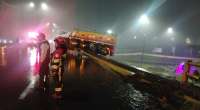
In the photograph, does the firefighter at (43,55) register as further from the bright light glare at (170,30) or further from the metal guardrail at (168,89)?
the bright light glare at (170,30)

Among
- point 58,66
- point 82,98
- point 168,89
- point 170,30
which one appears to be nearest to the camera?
point 82,98

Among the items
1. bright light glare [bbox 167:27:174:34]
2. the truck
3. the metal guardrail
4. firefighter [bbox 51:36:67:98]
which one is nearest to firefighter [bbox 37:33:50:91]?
firefighter [bbox 51:36:67:98]

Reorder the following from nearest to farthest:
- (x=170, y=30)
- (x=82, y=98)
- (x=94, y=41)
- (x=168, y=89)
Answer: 1. (x=82, y=98)
2. (x=168, y=89)
3. (x=94, y=41)
4. (x=170, y=30)

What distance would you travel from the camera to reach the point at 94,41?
28.1 m

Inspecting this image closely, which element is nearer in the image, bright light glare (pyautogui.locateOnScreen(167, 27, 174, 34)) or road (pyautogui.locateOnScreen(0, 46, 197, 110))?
road (pyautogui.locateOnScreen(0, 46, 197, 110))

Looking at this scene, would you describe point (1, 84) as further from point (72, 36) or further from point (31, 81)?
point (72, 36)

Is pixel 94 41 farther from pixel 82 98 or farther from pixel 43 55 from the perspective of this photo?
pixel 82 98

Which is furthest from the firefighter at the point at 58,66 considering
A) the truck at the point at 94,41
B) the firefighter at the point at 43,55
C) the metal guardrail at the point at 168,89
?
the truck at the point at 94,41

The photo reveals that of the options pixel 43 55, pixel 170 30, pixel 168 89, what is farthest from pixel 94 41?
pixel 170 30

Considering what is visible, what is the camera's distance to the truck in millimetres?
27969

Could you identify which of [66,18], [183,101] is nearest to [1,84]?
[183,101]

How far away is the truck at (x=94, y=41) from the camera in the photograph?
2797 cm

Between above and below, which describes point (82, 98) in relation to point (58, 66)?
below

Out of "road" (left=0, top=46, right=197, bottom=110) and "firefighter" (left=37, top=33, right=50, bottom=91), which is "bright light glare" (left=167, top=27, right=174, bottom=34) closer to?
"road" (left=0, top=46, right=197, bottom=110)
